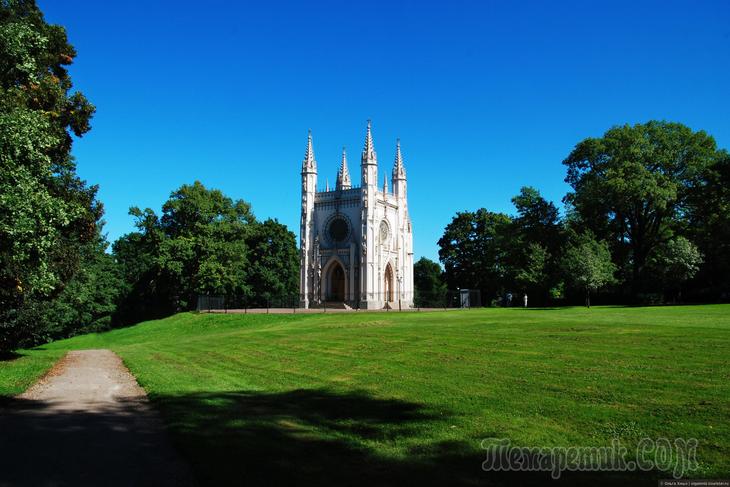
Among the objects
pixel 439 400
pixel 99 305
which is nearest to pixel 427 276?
pixel 99 305

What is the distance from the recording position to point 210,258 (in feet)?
181

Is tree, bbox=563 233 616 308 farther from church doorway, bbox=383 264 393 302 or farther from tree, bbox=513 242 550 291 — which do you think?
church doorway, bbox=383 264 393 302

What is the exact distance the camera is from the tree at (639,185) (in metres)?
42.3

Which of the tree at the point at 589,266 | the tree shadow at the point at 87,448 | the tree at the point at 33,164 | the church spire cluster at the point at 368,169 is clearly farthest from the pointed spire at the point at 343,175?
the tree shadow at the point at 87,448

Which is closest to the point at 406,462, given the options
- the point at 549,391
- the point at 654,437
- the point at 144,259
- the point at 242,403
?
the point at 654,437

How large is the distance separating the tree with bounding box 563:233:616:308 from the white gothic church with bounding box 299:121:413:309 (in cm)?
1729

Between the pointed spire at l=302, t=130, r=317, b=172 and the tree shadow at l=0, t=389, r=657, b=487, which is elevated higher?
the pointed spire at l=302, t=130, r=317, b=172

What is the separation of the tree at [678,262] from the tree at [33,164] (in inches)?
1486

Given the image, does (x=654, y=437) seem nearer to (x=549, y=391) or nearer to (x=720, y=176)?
(x=549, y=391)

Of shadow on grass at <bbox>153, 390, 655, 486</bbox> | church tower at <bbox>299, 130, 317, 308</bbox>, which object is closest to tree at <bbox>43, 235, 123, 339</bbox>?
church tower at <bbox>299, 130, 317, 308</bbox>

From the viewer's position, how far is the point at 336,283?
182 ft

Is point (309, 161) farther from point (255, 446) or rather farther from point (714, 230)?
point (255, 446)

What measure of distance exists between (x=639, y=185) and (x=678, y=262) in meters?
6.34

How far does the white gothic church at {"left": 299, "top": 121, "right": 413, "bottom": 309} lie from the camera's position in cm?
5247
